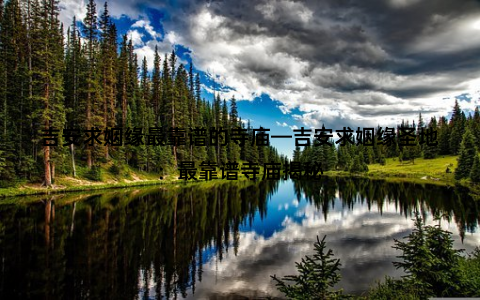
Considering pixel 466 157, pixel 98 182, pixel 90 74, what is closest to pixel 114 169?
pixel 98 182

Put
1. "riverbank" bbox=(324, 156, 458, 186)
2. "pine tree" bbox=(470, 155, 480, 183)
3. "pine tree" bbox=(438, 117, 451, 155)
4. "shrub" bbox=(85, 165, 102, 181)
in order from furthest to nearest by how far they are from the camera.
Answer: "pine tree" bbox=(438, 117, 451, 155), "riverbank" bbox=(324, 156, 458, 186), "pine tree" bbox=(470, 155, 480, 183), "shrub" bbox=(85, 165, 102, 181)

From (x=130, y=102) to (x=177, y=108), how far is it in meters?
12.5

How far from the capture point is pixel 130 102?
7500 centimetres

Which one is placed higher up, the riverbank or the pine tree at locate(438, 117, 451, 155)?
the pine tree at locate(438, 117, 451, 155)

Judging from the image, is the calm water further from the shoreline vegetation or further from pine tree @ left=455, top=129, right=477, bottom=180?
pine tree @ left=455, top=129, right=477, bottom=180

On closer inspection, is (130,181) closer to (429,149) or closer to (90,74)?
(90,74)

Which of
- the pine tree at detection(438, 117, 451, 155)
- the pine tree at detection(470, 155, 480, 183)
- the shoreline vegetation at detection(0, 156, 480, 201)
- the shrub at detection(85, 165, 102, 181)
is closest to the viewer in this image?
the shoreline vegetation at detection(0, 156, 480, 201)

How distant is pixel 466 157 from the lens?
60156 mm

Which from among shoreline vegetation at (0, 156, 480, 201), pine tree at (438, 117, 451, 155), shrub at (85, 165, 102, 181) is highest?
pine tree at (438, 117, 451, 155)

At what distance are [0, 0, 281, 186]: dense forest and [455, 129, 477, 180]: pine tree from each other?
63366mm

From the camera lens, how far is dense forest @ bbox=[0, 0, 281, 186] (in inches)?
1629

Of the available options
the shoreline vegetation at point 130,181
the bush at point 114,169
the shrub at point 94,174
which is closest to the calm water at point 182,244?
the shoreline vegetation at point 130,181

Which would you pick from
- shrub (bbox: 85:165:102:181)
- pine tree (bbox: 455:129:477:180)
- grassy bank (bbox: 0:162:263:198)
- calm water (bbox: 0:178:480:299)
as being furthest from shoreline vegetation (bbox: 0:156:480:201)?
calm water (bbox: 0:178:480:299)

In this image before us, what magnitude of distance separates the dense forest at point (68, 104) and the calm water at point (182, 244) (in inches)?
475
